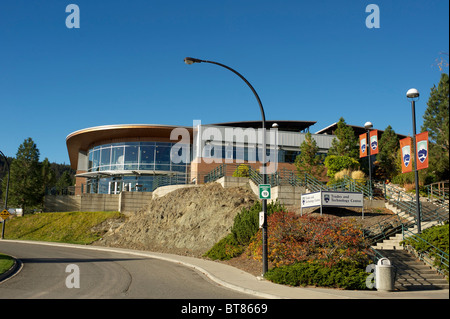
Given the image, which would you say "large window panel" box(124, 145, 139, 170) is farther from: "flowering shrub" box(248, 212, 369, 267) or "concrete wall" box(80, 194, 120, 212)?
"flowering shrub" box(248, 212, 369, 267)

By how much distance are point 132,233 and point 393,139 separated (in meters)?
30.0

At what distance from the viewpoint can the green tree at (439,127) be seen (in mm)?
32219

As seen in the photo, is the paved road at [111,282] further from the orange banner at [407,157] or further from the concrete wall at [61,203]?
the concrete wall at [61,203]

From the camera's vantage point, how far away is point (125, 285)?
1331 cm

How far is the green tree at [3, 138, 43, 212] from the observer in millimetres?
48656

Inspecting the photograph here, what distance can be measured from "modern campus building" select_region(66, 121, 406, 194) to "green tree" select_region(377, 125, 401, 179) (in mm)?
5708

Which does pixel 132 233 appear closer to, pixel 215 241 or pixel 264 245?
pixel 215 241

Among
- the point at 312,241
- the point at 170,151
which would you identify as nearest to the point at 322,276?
the point at 312,241

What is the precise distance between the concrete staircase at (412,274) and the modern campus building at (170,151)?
86.3 ft

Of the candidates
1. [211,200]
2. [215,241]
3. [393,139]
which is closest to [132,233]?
[211,200]

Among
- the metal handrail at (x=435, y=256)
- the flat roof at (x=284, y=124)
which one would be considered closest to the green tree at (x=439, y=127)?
the metal handrail at (x=435, y=256)

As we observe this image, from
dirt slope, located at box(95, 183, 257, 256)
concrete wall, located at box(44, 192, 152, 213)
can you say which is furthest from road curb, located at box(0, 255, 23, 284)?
concrete wall, located at box(44, 192, 152, 213)

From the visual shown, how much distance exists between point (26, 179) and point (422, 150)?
46.7 meters

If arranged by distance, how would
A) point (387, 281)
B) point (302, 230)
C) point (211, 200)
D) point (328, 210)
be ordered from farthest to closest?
point (211, 200) → point (328, 210) → point (302, 230) → point (387, 281)
